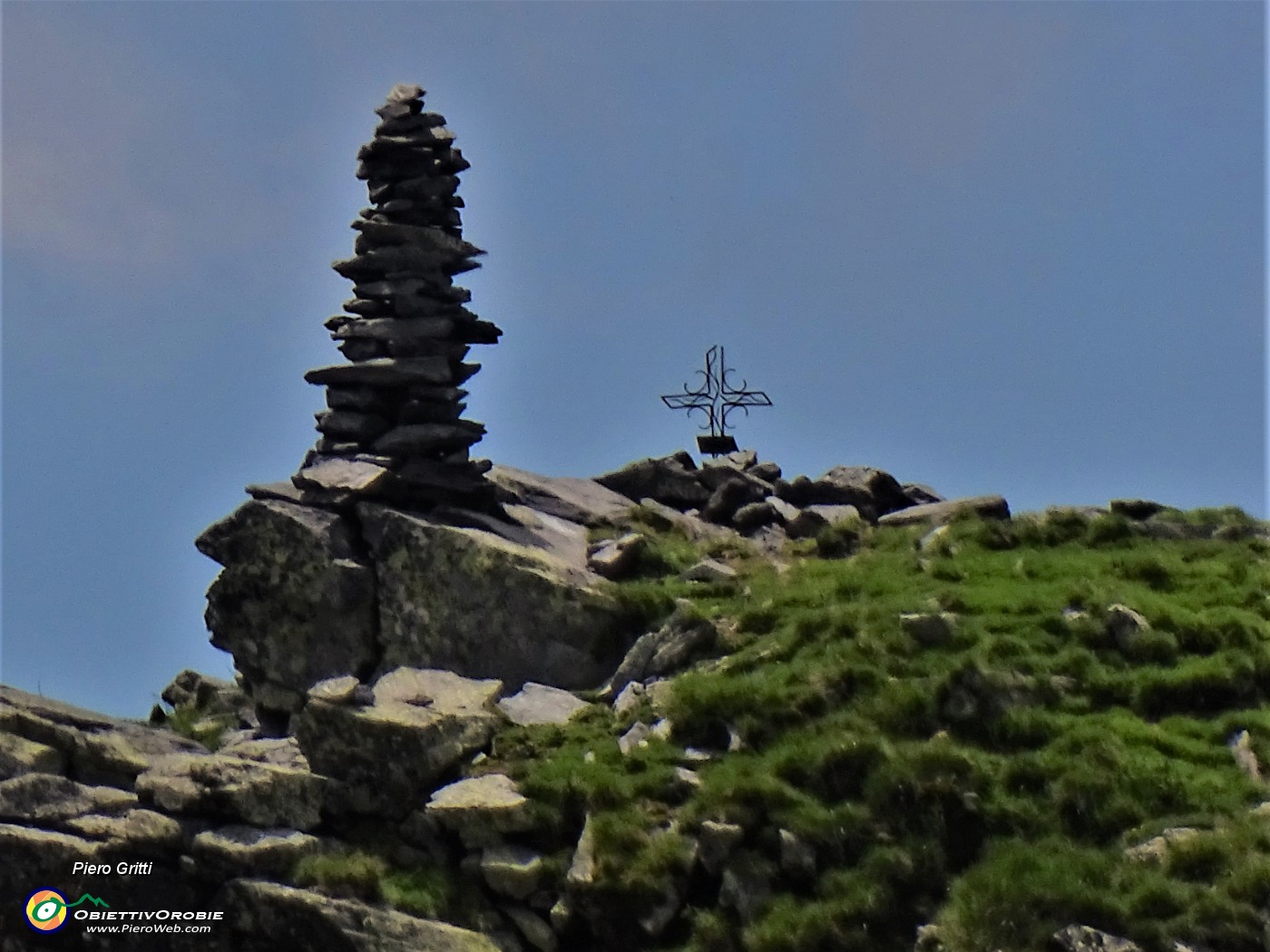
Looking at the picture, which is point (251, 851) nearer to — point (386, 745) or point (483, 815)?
point (386, 745)

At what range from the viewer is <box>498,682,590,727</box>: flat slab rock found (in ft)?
87.1

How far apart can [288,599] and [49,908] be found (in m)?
8.41

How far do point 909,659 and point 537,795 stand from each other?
642 cm

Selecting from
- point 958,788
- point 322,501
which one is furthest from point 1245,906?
point 322,501

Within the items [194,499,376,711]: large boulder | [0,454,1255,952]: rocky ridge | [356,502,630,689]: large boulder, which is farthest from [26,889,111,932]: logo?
[356,502,630,689]: large boulder

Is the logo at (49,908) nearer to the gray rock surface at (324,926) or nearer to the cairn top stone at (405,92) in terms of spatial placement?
the gray rock surface at (324,926)

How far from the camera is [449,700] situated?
26656 mm

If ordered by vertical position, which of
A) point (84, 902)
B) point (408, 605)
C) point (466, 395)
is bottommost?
point (84, 902)

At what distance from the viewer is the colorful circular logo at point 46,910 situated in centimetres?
2328

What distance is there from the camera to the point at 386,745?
972 inches

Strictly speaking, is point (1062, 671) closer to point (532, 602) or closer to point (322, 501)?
point (532, 602)

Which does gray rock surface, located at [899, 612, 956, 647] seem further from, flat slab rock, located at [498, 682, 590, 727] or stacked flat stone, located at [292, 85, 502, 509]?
stacked flat stone, located at [292, 85, 502, 509]

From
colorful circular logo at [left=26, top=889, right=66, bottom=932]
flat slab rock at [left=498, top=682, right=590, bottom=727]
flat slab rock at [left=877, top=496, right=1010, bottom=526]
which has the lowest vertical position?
colorful circular logo at [left=26, top=889, right=66, bottom=932]

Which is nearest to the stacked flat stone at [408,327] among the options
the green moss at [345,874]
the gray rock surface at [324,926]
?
the green moss at [345,874]
